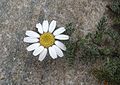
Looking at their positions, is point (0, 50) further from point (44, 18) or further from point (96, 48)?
point (96, 48)

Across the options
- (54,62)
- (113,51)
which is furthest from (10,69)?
(113,51)

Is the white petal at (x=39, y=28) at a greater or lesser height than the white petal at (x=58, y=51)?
greater

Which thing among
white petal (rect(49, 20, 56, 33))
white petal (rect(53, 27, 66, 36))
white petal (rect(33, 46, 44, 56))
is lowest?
white petal (rect(33, 46, 44, 56))

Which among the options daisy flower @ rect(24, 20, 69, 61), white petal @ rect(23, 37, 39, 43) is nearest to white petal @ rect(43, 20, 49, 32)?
daisy flower @ rect(24, 20, 69, 61)

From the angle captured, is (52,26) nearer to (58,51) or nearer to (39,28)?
(39,28)

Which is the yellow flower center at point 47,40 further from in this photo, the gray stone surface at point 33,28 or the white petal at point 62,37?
the gray stone surface at point 33,28

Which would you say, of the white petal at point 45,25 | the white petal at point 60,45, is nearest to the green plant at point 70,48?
the white petal at point 60,45

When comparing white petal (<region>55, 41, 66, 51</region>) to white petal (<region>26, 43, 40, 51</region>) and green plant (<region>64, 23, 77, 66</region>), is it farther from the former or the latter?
white petal (<region>26, 43, 40, 51</region>)

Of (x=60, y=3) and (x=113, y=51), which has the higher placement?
(x=60, y=3)
